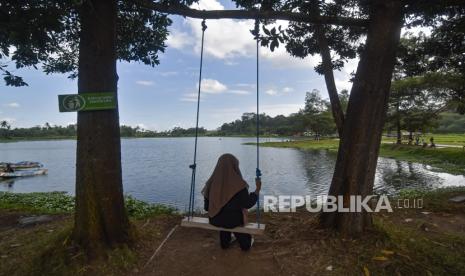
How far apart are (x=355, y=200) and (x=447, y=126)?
103626mm

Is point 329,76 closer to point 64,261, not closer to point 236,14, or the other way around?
point 236,14

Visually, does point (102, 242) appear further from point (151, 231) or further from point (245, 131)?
point (245, 131)

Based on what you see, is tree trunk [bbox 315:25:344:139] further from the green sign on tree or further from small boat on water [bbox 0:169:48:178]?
small boat on water [bbox 0:169:48:178]

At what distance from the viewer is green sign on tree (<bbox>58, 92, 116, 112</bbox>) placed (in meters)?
4.38

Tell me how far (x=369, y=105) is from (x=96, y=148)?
4018mm

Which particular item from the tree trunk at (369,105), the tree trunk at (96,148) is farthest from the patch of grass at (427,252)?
the tree trunk at (96,148)

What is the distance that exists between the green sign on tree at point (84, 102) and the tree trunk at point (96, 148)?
0.27 ft

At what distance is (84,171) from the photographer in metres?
4.39

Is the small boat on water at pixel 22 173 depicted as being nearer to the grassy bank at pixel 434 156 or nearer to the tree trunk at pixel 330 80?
the tree trunk at pixel 330 80

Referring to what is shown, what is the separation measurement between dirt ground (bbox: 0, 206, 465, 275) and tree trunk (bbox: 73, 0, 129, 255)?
21.6 inches

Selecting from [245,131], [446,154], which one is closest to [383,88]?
[446,154]

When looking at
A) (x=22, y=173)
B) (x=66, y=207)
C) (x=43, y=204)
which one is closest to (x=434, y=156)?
(x=66, y=207)

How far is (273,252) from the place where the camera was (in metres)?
4.56

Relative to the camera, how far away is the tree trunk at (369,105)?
179 inches
